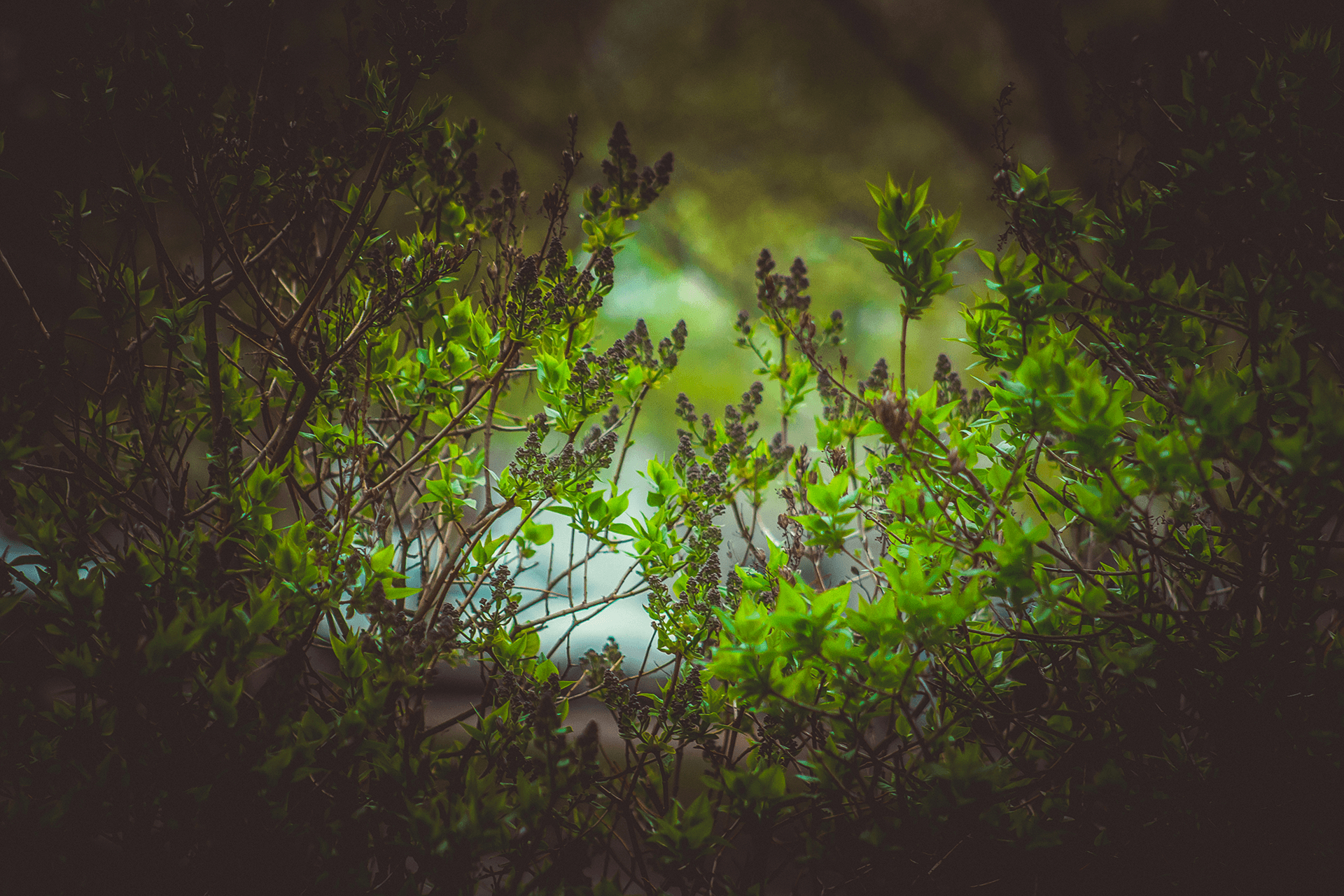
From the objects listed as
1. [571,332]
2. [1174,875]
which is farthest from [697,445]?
[1174,875]

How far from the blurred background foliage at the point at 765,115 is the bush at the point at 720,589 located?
1.50 m

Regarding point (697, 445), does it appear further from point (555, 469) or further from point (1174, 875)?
Result: point (1174, 875)

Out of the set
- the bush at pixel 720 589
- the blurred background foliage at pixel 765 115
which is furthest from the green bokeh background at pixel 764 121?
the bush at pixel 720 589

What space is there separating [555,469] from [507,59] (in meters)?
2.35

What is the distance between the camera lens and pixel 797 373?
1547mm

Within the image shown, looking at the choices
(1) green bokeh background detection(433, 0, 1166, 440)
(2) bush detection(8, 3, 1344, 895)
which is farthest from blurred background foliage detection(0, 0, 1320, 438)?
(2) bush detection(8, 3, 1344, 895)

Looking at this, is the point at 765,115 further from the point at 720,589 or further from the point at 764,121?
the point at 720,589

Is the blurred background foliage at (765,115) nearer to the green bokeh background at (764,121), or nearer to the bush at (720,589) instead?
the green bokeh background at (764,121)

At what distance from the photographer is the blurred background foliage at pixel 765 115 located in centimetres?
250

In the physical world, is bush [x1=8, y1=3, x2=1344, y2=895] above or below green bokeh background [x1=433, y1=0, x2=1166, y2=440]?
below

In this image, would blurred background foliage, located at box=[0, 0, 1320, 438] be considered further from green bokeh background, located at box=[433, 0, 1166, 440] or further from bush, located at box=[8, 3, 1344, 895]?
bush, located at box=[8, 3, 1344, 895]

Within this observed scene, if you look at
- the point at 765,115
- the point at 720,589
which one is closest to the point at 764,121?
the point at 765,115

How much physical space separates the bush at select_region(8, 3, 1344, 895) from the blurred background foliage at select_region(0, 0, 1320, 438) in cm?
150

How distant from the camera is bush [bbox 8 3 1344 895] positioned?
832 mm
